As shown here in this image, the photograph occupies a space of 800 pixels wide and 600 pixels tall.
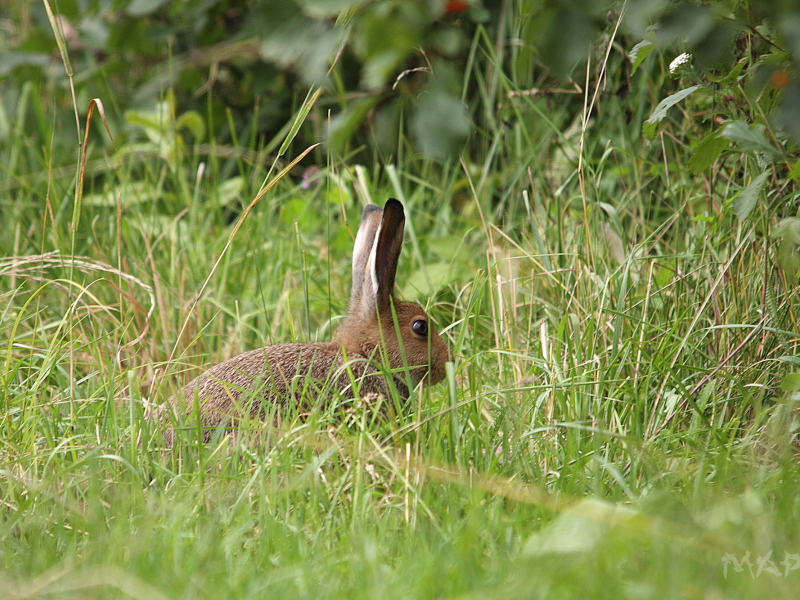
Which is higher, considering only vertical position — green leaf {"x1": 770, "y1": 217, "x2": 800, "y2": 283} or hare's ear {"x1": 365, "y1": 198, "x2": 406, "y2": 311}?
green leaf {"x1": 770, "y1": 217, "x2": 800, "y2": 283}

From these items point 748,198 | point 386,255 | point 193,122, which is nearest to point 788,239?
point 748,198

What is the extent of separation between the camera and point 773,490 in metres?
2.24

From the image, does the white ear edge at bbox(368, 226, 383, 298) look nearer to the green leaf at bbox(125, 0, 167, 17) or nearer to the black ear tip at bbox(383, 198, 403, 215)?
the black ear tip at bbox(383, 198, 403, 215)

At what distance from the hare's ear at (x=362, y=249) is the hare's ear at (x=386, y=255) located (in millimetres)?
139

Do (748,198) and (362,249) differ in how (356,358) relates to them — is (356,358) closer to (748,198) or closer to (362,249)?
(362,249)

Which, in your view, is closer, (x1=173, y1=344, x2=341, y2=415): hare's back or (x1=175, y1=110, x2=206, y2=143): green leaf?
(x1=173, y1=344, x2=341, y2=415): hare's back

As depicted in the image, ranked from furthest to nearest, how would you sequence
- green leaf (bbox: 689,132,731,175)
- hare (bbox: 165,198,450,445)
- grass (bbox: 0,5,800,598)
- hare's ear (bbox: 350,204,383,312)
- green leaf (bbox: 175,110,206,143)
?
green leaf (bbox: 175,110,206,143)
hare's ear (bbox: 350,204,383,312)
hare (bbox: 165,198,450,445)
green leaf (bbox: 689,132,731,175)
grass (bbox: 0,5,800,598)

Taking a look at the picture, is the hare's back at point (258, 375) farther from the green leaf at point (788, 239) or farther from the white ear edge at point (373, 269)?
the green leaf at point (788, 239)

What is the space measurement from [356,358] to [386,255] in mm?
Result: 469

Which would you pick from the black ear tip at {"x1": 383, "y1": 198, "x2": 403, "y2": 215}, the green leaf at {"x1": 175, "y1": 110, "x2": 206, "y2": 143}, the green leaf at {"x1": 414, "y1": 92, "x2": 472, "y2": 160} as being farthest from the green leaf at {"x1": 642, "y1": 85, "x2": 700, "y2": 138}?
the green leaf at {"x1": 175, "y1": 110, "x2": 206, "y2": 143}

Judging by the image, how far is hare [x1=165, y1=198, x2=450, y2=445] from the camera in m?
2.96

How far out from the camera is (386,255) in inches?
142

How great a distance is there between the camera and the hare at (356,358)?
2.96m

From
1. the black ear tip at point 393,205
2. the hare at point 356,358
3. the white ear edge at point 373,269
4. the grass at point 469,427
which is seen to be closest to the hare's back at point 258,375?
the hare at point 356,358
